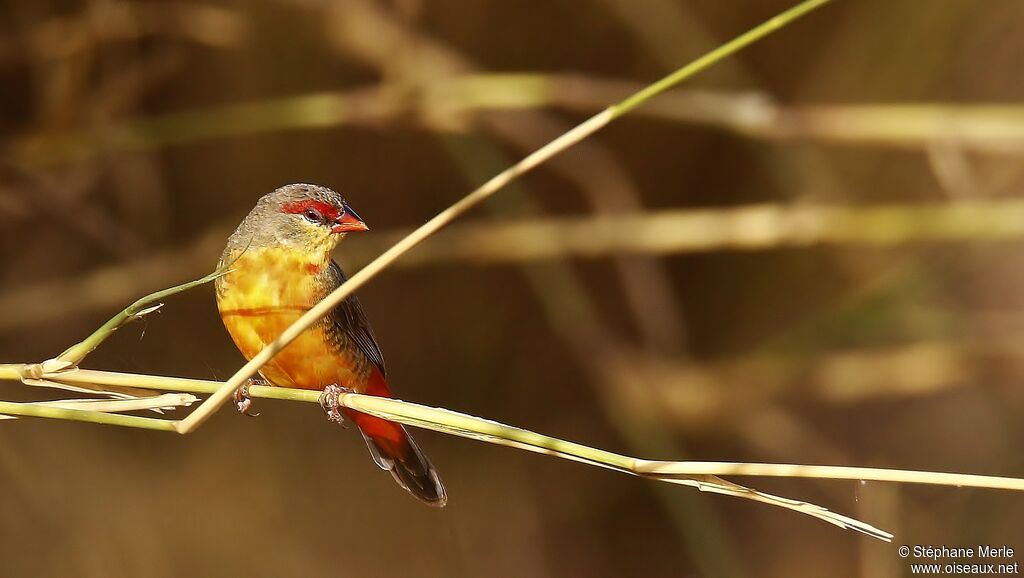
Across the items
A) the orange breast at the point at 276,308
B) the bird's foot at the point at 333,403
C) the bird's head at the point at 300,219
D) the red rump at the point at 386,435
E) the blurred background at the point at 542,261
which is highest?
the blurred background at the point at 542,261

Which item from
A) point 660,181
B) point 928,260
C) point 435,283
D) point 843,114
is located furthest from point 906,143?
point 435,283

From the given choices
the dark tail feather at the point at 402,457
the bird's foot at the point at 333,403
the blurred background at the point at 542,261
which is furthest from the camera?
the blurred background at the point at 542,261

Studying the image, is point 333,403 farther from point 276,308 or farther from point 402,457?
point 402,457

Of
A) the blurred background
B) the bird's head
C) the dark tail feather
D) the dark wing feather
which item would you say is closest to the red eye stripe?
the bird's head

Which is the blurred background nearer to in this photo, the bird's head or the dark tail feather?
the dark tail feather

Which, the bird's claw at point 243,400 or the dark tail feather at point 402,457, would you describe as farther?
the dark tail feather at point 402,457

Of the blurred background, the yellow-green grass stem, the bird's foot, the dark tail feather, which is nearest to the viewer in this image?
the yellow-green grass stem

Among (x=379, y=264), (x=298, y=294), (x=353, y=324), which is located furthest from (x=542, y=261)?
(x=379, y=264)

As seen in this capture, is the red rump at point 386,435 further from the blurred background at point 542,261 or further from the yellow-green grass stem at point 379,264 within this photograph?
the blurred background at point 542,261

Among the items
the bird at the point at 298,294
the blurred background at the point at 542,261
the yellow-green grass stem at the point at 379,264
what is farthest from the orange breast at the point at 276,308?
the blurred background at the point at 542,261
